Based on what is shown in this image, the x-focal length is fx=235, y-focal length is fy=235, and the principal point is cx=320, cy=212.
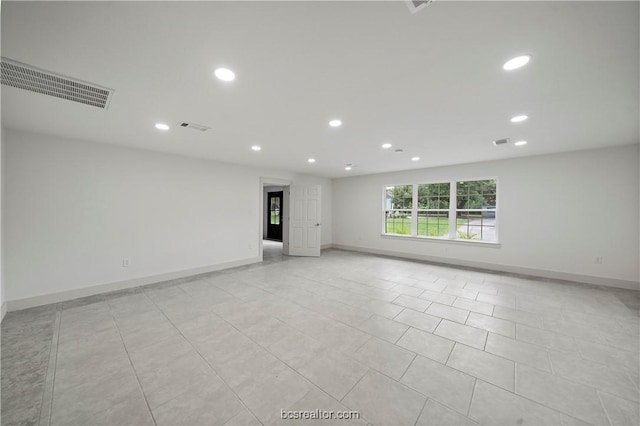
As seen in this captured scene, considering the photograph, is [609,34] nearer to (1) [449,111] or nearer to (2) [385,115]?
Result: (1) [449,111]

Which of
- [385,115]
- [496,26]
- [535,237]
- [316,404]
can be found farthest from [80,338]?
[535,237]

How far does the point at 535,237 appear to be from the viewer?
15.9 ft

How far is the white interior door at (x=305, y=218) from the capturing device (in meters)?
6.94

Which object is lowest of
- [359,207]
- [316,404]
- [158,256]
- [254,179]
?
[316,404]

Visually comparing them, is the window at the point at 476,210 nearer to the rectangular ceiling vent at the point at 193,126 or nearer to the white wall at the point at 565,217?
the white wall at the point at 565,217

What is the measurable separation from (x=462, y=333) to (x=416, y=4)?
2999 millimetres

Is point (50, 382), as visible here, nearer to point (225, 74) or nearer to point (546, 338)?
point (225, 74)

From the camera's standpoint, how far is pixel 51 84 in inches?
79.7

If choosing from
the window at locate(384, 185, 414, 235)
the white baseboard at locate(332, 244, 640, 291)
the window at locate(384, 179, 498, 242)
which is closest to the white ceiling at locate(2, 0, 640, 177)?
the window at locate(384, 179, 498, 242)

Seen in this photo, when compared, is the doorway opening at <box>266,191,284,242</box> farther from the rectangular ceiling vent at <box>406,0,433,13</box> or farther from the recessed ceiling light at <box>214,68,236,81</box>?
the rectangular ceiling vent at <box>406,0,433,13</box>

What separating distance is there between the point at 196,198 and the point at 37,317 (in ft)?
9.07

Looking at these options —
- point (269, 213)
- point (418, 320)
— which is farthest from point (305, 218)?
point (418, 320)

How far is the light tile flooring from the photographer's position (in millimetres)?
1619

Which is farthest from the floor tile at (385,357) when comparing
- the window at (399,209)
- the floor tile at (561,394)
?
the window at (399,209)
